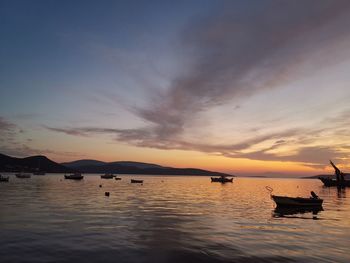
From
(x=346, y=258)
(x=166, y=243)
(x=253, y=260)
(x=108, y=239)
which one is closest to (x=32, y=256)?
(x=108, y=239)

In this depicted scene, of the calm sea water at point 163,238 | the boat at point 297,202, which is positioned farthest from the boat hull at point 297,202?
the calm sea water at point 163,238

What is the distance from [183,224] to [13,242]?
18.9 m

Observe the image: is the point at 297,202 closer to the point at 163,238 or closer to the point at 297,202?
the point at 297,202

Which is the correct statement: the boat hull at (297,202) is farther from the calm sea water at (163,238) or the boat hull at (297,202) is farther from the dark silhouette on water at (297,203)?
the calm sea water at (163,238)

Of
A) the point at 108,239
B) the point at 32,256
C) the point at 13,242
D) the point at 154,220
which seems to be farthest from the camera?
the point at 154,220

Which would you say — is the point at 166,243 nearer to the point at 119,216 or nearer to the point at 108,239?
the point at 108,239

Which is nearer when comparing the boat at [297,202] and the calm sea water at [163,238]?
the calm sea water at [163,238]

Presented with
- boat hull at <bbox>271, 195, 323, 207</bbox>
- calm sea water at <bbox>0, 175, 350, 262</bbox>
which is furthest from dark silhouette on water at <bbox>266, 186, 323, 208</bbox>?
calm sea water at <bbox>0, 175, 350, 262</bbox>

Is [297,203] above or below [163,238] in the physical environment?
above

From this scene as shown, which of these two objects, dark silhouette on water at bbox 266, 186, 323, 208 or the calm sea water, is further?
dark silhouette on water at bbox 266, 186, 323, 208

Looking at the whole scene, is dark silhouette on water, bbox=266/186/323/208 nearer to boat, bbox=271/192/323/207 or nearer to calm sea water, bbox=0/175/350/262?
boat, bbox=271/192/323/207

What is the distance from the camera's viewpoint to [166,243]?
2811 cm

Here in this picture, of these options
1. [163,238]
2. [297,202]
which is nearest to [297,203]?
[297,202]

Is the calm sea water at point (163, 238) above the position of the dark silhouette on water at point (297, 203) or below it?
below
